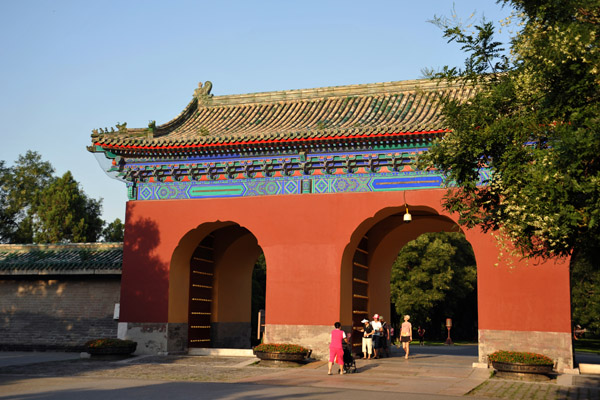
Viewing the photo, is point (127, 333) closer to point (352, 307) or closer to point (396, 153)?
point (352, 307)

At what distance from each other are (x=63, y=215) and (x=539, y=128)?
3015cm

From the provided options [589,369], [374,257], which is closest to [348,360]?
[589,369]

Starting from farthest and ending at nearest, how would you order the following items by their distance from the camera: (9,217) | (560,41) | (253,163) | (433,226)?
(9,217)
(433,226)
(253,163)
(560,41)

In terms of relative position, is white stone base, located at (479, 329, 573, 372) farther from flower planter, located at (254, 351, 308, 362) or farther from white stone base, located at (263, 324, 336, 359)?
flower planter, located at (254, 351, 308, 362)

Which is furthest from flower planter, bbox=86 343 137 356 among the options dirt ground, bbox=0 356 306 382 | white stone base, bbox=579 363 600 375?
white stone base, bbox=579 363 600 375

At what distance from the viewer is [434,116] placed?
53.7ft

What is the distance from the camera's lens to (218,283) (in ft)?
62.8

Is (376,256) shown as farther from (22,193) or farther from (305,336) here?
A: (22,193)

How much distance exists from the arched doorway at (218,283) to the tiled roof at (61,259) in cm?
220

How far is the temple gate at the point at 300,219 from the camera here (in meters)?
14.4

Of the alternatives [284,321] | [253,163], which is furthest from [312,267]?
[253,163]

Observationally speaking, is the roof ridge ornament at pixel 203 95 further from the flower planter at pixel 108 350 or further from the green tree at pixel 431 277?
the green tree at pixel 431 277

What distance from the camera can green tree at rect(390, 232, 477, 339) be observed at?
32.3 metres

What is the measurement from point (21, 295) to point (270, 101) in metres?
9.47
